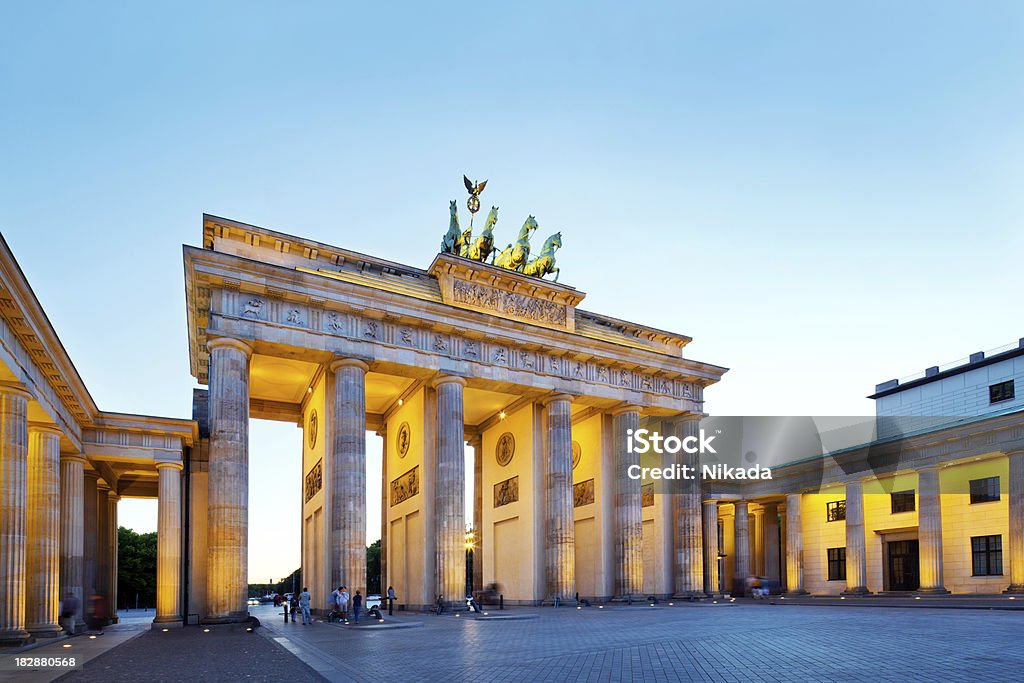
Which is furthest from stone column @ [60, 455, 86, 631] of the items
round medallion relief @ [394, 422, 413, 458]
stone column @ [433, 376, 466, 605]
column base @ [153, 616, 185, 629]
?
round medallion relief @ [394, 422, 413, 458]

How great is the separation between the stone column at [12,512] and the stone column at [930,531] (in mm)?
38227

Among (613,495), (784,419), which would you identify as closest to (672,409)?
(613,495)

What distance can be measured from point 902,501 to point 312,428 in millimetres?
31299

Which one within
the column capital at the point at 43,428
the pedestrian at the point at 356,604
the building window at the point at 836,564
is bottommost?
the building window at the point at 836,564

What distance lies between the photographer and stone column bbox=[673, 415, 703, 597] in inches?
1657

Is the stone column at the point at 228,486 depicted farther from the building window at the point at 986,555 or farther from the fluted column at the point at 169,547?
the building window at the point at 986,555

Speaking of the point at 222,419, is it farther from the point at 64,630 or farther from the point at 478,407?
the point at 478,407

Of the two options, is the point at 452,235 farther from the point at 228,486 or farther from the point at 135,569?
the point at 135,569

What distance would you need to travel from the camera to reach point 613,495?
1641 inches

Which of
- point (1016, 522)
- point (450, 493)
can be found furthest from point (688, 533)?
point (1016, 522)

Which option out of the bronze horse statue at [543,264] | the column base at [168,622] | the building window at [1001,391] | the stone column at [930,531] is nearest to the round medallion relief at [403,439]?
the bronze horse statue at [543,264]

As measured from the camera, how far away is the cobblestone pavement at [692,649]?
12562mm

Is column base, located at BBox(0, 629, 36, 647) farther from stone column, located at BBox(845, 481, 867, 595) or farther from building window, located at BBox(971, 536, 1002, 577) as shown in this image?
stone column, located at BBox(845, 481, 867, 595)

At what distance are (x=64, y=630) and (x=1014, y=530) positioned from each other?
37.4 metres
